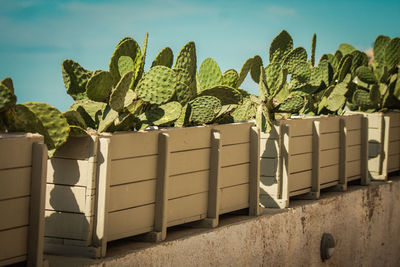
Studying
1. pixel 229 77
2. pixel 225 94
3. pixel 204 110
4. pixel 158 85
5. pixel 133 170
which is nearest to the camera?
pixel 133 170

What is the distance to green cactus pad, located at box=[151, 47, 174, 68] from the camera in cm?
316

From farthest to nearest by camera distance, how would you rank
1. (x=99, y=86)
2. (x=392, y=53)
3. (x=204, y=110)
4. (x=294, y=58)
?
(x=392, y=53), (x=294, y=58), (x=204, y=110), (x=99, y=86)

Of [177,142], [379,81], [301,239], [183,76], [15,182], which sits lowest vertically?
[301,239]

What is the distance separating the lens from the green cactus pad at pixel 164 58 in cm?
316

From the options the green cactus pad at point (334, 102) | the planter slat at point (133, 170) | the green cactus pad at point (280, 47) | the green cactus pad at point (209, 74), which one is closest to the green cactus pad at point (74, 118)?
the planter slat at point (133, 170)

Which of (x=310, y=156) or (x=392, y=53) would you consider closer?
(x=310, y=156)

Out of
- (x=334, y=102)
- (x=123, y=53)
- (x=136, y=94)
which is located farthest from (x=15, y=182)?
(x=334, y=102)

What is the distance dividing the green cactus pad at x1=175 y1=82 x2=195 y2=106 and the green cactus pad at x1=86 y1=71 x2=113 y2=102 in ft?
1.61

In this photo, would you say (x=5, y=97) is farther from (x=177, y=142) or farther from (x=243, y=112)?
(x=243, y=112)

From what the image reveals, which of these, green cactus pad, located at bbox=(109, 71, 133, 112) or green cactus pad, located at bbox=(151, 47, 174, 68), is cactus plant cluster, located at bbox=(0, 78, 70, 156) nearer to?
green cactus pad, located at bbox=(109, 71, 133, 112)

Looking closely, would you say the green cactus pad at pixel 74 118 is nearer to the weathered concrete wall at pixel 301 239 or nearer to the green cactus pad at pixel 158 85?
the green cactus pad at pixel 158 85

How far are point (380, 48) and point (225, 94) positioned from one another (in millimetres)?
2513

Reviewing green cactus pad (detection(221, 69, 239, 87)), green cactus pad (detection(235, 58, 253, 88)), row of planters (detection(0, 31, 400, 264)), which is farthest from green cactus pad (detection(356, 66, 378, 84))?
green cactus pad (detection(221, 69, 239, 87))

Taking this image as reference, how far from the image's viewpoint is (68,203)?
2436mm
